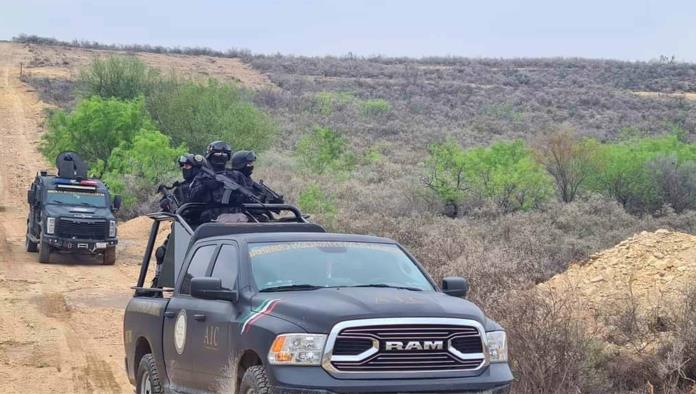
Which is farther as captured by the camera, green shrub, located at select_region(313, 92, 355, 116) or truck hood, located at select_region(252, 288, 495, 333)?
green shrub, located at select_region(313, 92, 355, 116)

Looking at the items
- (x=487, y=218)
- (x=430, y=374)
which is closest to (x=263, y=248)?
(x=430, y=374)

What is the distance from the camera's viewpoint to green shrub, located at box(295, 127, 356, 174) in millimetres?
38031

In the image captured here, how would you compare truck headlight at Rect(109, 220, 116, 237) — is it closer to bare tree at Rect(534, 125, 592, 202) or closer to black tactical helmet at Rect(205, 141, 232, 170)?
bare tree at Rect(534, 125, 592, 202)

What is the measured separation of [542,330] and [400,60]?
89.4 metres

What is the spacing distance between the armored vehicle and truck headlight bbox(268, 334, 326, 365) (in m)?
18.1

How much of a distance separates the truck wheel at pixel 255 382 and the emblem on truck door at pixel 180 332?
4.27 feet

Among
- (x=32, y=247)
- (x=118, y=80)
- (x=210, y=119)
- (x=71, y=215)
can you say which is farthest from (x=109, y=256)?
(x=118, y=80)

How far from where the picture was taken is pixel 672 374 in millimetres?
9562

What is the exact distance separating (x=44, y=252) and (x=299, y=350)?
18.6m

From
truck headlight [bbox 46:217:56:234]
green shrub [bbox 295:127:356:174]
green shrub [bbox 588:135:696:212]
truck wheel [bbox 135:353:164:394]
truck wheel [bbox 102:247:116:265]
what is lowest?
truck wheel [bbox 102:247:116:265]

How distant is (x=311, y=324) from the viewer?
6.41 meters

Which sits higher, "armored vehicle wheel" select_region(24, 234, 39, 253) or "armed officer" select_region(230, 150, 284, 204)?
"armed officer" select_region(230, 150, 284, 204)

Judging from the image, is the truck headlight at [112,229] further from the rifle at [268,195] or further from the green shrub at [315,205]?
the rifle at [268,195]

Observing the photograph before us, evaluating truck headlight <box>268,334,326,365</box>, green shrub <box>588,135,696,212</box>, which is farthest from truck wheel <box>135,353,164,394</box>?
green shrub <box>588,135,696,212</box>
